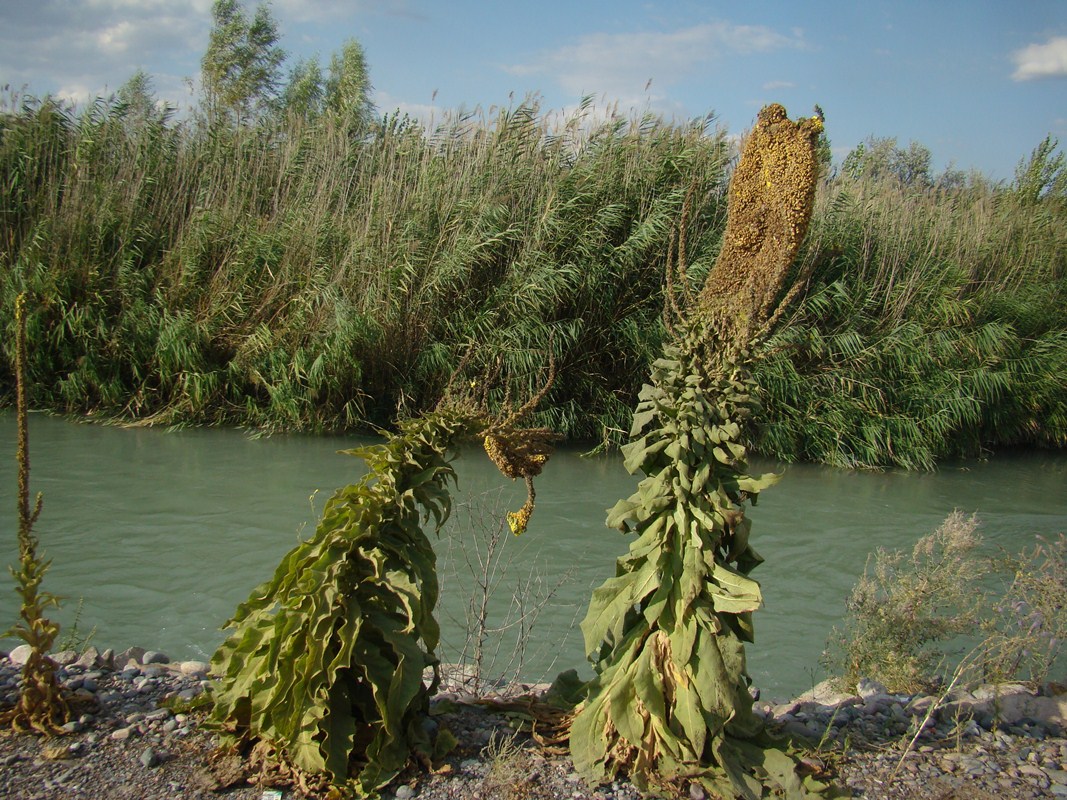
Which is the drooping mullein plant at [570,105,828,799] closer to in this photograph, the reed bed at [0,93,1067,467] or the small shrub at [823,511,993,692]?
the small shrub at [823,511,993,692]

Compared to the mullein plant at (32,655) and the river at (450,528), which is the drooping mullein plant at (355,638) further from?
the river at (450,528)

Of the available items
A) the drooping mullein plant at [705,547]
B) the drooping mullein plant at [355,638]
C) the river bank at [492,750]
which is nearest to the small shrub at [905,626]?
the river bank at [492,750]

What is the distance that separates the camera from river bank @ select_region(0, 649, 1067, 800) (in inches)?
100

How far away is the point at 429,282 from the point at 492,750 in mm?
7205

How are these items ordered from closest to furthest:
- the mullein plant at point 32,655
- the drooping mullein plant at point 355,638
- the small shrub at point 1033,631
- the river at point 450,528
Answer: the drooping mullein plant at point 355,638, the mullein plant at point 32,655, the small shrub at point 1033,631, the river at point 450,528

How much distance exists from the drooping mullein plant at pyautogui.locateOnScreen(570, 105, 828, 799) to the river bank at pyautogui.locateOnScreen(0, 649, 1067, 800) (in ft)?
0.51

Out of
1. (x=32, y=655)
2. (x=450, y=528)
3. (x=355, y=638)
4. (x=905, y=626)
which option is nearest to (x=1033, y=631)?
(x=905, y=626)

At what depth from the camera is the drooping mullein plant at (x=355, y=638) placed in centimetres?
251

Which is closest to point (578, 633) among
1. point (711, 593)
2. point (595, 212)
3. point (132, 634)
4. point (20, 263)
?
point (132, 634)

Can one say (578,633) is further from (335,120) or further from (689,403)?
(335,120)

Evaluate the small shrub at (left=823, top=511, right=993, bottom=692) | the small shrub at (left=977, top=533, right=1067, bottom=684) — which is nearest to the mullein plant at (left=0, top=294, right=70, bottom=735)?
the small shrub at (left=823, top=511, right=993, bottom=692)

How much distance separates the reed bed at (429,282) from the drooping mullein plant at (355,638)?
6.32 meters

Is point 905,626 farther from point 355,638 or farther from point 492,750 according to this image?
point 355,638

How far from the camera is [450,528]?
525cm
